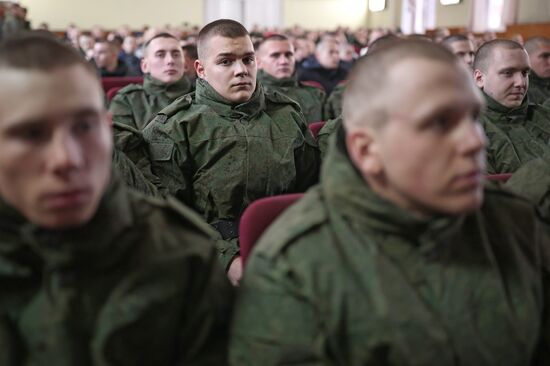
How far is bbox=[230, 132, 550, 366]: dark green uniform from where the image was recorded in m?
1.00

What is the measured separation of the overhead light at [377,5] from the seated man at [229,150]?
658 inches

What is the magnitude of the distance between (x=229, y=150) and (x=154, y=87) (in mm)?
1587

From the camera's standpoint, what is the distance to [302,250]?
1.05 m

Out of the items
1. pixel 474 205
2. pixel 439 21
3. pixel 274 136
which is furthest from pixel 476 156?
pixel 439 21

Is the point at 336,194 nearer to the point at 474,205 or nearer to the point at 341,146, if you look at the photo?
the point at 341,146

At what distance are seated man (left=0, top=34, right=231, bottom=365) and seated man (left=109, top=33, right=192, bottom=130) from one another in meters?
2.59

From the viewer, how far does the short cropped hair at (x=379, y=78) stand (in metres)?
1.06

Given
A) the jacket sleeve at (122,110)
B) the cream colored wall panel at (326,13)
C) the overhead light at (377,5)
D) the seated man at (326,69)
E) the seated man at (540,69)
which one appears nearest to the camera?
the jacket sleeve at (122,110)

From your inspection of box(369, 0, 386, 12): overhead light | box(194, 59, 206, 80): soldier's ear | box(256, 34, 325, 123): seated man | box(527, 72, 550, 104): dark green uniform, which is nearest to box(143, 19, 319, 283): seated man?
box(194, 59, 206, 80): soldier's ear

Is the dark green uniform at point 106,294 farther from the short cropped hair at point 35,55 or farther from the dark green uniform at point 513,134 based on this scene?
the dark green uniform at point 513,134

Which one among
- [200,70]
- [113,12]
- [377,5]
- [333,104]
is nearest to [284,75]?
[333,104]

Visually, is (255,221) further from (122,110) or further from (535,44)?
(535,44)

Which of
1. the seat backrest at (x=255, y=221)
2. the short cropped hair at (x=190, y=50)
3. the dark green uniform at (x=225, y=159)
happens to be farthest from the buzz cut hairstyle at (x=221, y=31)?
the short cropped hair at (x=190, y=50)

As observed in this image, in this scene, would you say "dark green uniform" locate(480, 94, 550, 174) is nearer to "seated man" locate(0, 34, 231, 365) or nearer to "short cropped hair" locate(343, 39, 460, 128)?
"short cropped hair" locate(343, 39, 460, 128)
